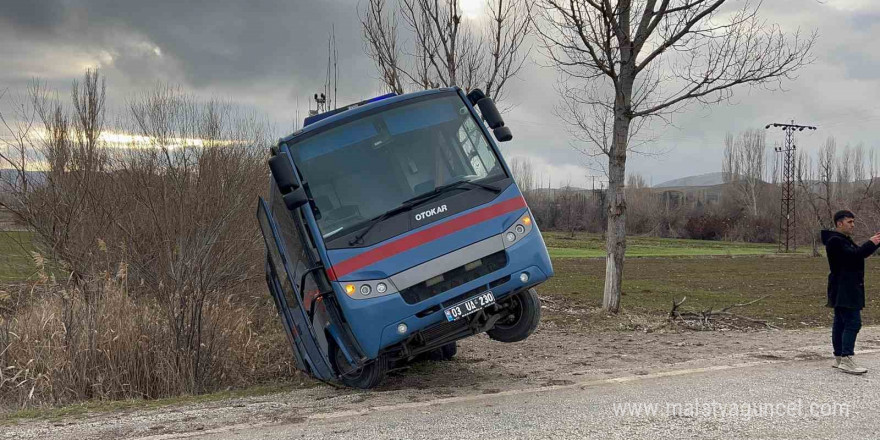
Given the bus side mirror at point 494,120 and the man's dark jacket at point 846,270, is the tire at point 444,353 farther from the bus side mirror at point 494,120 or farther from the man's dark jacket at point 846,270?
the man's dark jacket at point 846,270

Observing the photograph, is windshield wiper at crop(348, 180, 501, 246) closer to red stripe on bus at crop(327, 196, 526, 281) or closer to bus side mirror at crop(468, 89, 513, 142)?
red stripe on bus at crop(327, 196, 526, 281)

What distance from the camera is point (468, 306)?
6.27 metres

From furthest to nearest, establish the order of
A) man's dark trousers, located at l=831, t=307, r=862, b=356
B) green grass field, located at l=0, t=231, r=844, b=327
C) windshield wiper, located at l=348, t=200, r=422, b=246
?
green grass field, located at l=0, t=231, r=844, b=327 → man's dark trousers, located at l=831, t=307, r=862, b=356 → windshield wiper, located at l=348, t=200, r=422, b=246

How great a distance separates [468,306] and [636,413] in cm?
171

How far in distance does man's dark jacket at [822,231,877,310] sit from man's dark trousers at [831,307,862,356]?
13 cm

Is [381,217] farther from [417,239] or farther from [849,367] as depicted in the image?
[849,367]

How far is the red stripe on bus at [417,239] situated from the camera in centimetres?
619

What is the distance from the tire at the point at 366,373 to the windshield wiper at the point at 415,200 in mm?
1298

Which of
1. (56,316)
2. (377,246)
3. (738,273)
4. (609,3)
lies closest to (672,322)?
(609,3)

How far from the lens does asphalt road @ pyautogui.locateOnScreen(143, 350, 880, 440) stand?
5133mm

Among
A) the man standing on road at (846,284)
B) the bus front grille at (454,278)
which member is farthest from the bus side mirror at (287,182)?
the man standing on road at (846,284)

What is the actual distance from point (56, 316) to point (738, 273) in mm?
27462

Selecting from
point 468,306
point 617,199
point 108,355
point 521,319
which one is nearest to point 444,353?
point 521,319

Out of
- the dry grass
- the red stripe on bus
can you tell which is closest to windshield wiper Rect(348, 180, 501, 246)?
the red stripe on bus
